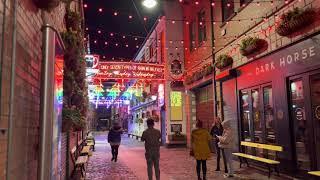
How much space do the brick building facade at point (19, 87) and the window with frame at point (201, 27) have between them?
16484 millimetres

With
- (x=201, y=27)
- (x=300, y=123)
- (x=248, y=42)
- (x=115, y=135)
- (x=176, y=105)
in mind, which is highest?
(x=201, y=27)

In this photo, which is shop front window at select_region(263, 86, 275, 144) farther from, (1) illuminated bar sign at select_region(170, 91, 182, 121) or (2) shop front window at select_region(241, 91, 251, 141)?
(1) illuminated bar sign at select_region(170, 91, 182, 121)

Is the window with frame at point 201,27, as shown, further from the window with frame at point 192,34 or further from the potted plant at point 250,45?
the potted plant at point 250,45

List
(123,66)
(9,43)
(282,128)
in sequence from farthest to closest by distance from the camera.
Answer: (123,66) < (282,128) < (9,43)

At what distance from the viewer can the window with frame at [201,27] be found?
20969 mm

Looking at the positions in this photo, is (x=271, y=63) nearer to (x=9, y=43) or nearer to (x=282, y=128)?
(x=282, y=128)

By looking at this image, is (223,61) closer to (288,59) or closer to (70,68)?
(288,59)

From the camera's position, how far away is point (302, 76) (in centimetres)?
1084

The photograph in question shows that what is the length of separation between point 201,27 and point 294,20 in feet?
36.9

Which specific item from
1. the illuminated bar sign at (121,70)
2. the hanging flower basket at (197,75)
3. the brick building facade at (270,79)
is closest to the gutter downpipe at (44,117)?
the brick building facade at (270,79)

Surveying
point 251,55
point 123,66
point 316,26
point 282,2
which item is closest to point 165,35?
point 123,66

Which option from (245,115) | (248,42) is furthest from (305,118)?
(245,115)

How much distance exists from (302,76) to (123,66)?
568 inches

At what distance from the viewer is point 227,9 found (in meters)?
17.6
